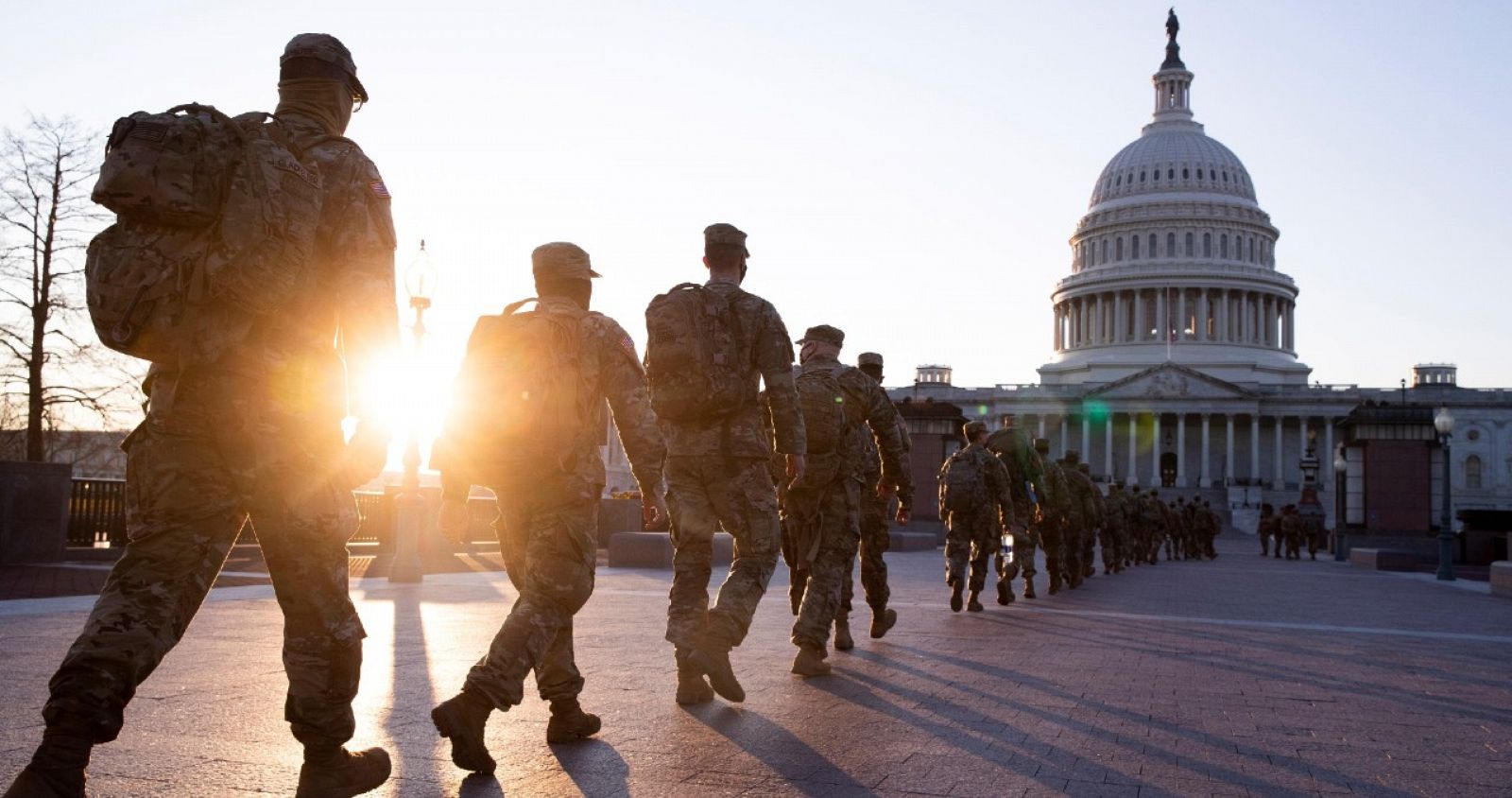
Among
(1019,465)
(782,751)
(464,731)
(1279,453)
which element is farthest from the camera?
(1279,453)

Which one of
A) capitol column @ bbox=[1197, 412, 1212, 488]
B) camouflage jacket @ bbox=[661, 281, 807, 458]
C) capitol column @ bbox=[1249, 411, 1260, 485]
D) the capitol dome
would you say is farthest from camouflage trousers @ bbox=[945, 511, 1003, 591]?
the capitol dome

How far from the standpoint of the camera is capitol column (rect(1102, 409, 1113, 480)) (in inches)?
4156

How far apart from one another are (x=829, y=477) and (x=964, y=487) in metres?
5.01

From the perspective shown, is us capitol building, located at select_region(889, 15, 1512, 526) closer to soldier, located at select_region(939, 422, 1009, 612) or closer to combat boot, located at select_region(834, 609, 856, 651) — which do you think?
soldier, located at select_region(939, 422, 1009, 612)

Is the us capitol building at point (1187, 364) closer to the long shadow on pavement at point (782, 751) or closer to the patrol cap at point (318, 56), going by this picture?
the long shadow on pavement at point (782, 751)

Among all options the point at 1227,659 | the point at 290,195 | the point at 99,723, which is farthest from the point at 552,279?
the point at 1227,659

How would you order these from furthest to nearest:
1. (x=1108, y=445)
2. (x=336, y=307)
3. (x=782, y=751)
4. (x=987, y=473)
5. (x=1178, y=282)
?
(x=1178, y=282) < (x=1108, y=445) < (x=987, y=473) < (x=782, y=751) < (x=336, y=307)

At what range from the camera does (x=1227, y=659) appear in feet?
30.6

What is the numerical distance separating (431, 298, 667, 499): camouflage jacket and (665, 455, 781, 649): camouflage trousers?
34.9 inches

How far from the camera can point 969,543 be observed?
1319cm

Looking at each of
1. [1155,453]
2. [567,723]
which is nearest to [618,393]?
[567,723]

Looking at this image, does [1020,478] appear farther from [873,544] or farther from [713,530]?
[713,530]

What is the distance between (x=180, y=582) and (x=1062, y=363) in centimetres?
12295

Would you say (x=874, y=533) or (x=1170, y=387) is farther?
(x=1170, y=387)
